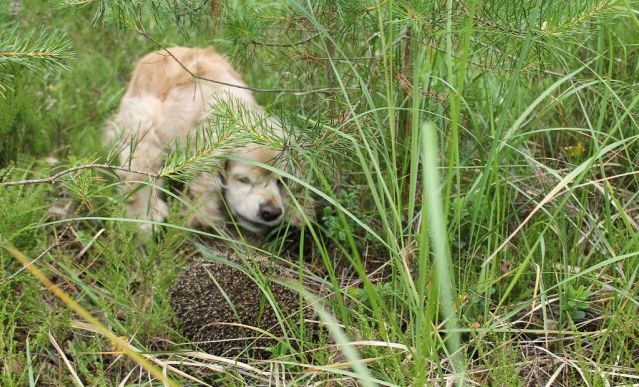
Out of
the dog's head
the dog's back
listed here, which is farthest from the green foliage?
the dog's back

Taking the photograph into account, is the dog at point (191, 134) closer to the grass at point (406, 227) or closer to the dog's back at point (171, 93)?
the dog's back at point (171, 93)

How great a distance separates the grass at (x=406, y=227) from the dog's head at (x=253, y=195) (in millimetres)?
114

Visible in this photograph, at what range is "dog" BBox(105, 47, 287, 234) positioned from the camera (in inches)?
120

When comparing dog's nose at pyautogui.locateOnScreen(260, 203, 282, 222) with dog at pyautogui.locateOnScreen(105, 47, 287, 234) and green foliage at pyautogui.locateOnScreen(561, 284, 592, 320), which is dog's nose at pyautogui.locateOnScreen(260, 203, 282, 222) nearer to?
dog at pyautogui.locateOnScreen(105, 47, 287, 234)

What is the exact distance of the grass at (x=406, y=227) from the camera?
1.98 meters

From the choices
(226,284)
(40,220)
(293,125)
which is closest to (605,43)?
(293,125)

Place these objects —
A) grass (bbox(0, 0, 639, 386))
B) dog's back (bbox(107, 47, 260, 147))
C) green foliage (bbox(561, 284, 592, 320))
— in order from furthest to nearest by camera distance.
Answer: dog's back (bbox(107, 47, 260, 147)), green foliage (bbox(561, 284, 592, 320)), grass (bbox(0, 0, 639, 386))

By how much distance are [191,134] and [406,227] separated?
999mm

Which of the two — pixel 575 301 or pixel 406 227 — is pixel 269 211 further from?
pixel 575 301

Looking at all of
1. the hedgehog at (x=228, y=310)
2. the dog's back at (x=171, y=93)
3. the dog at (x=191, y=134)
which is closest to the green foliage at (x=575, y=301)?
the hedgehog at (x=228, y=310)

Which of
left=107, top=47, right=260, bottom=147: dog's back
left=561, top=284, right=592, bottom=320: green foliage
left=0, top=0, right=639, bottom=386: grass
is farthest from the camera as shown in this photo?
left=107, top=47, right=260, bottom=147: dog's back

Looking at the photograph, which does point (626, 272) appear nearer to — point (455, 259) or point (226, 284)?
point (455, 259)

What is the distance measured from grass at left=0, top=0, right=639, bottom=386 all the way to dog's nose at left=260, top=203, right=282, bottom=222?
0.31ft

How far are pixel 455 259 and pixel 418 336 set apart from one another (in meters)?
0.84
